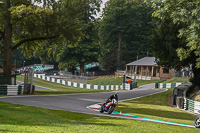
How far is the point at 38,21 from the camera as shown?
85.5ft

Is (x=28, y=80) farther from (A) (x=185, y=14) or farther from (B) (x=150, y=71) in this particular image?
(B) (x=150, y=71)

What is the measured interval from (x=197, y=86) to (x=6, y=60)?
68.8 feet

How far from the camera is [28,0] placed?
2905 centimetres

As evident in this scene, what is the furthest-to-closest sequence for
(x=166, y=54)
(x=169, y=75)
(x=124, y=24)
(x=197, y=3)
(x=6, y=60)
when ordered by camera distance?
(x=124, y=24)
(x=169, y=75)
(x=166, y=54)
(x=6, y=60)
(x=197, y=3)

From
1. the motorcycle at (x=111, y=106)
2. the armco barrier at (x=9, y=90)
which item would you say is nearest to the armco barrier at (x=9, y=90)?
the armco barrier at (x=9, y=90)

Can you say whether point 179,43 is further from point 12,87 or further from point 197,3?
point 12,87

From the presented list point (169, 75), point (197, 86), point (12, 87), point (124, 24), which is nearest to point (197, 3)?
point (197, 86)

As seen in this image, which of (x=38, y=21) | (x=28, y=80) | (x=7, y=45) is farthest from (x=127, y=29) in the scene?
(x=28, y=80)

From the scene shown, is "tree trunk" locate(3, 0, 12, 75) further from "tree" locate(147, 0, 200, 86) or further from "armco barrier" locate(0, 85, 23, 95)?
"tree" locate(147, 0, 200, 86)

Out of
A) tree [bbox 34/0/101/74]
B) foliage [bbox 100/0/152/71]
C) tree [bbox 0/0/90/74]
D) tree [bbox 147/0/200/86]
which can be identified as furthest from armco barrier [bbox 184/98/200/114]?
foliage [bbox 100/0/152/71]

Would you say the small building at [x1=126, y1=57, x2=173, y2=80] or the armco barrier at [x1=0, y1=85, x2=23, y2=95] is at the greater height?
the small building at [x1=126, y1=57, x2=173, y2=80]

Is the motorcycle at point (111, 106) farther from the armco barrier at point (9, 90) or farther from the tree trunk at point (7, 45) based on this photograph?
the tree trunk at point (7, 45)

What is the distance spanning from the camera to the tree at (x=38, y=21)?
85.3 feet

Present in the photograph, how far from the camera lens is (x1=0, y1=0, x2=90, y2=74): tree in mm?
26000
